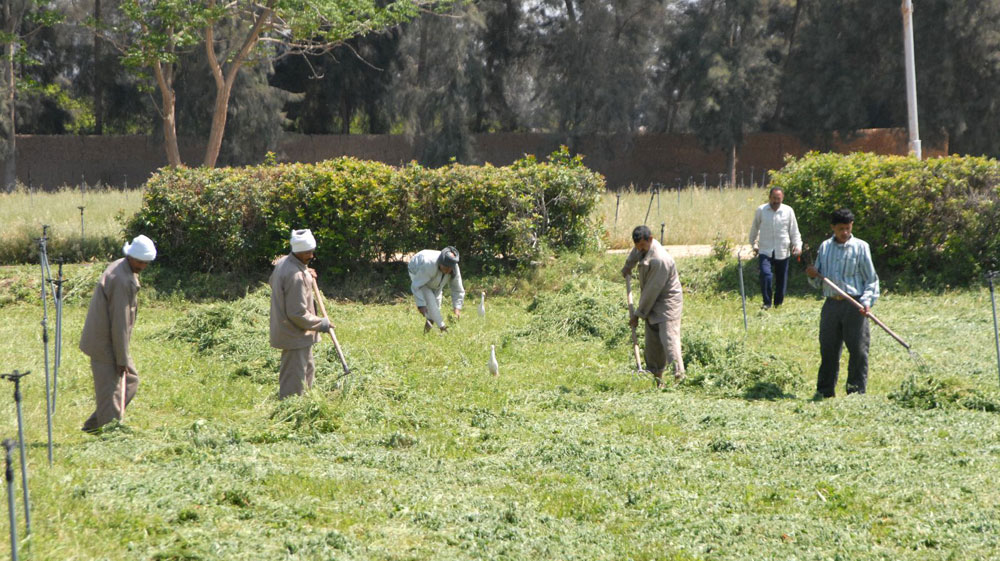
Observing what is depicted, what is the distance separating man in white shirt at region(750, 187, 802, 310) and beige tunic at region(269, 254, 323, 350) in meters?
7.54

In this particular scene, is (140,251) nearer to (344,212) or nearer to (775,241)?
(344,212)

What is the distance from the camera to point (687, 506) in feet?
19.5

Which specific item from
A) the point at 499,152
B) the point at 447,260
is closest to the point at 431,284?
the point at 447,260

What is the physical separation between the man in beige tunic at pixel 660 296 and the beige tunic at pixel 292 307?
3.11 metres

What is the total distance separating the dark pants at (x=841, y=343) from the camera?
27.9 feet

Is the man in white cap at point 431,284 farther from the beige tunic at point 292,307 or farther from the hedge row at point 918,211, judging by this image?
the hedge row at point 918,211

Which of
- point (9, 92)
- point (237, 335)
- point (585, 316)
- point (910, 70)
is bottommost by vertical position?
point (237, 335)

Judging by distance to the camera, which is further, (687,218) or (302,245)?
(687,218)

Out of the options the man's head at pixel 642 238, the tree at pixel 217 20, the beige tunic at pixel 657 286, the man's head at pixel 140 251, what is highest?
the tree at pixel 217 20

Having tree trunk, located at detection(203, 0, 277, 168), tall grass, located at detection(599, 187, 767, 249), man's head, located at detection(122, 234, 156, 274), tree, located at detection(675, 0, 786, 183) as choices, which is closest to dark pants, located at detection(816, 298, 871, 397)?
man's head, located at detection(122, 234, 156, 274)

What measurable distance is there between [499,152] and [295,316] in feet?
102

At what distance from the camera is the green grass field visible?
17.6 feet

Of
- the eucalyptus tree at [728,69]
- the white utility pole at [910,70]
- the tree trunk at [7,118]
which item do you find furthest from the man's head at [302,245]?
the eucalyptus tree at [728,69]

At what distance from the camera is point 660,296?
368 inches
